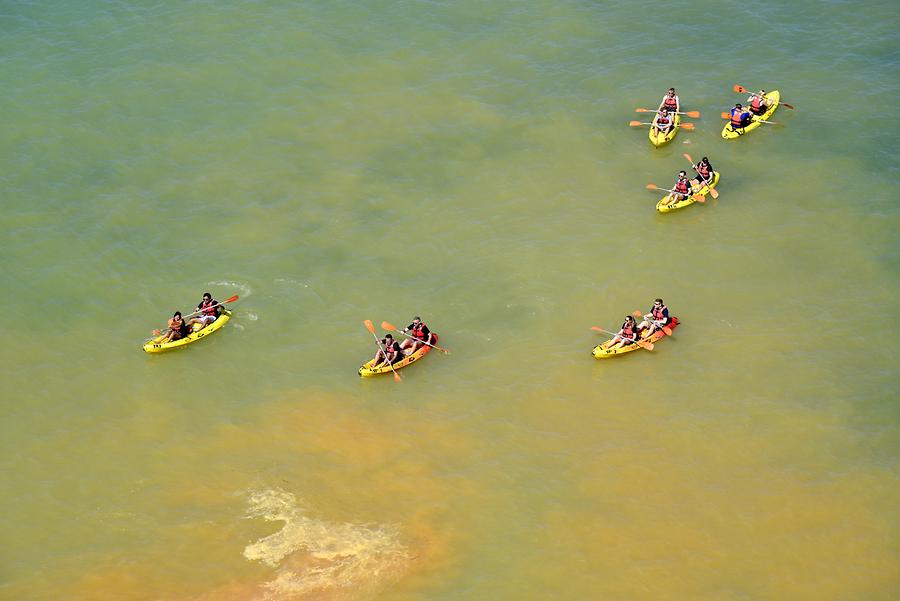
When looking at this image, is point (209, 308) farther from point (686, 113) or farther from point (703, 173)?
point (686, 113)

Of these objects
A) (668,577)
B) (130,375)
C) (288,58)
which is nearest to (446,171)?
(288,58)

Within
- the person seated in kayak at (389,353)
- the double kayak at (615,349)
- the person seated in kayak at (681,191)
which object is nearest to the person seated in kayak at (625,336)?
the double kayak at (615,349)

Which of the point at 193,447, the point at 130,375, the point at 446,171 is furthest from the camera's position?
the point at 446,171

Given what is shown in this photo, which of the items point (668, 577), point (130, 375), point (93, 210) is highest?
point (93, 210)

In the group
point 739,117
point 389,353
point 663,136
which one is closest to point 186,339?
point 389,353

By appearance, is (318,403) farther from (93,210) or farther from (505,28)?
(505,28)

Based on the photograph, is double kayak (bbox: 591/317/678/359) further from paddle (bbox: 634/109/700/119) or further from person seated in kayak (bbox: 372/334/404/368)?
paddle (bbox: 634/109/700/119)

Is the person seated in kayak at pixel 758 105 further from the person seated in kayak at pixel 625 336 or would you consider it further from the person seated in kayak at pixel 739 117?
the person seated in kayak at pixel 625 336

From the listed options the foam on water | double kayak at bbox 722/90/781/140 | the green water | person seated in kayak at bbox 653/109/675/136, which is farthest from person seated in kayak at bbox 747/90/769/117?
the foam on water
